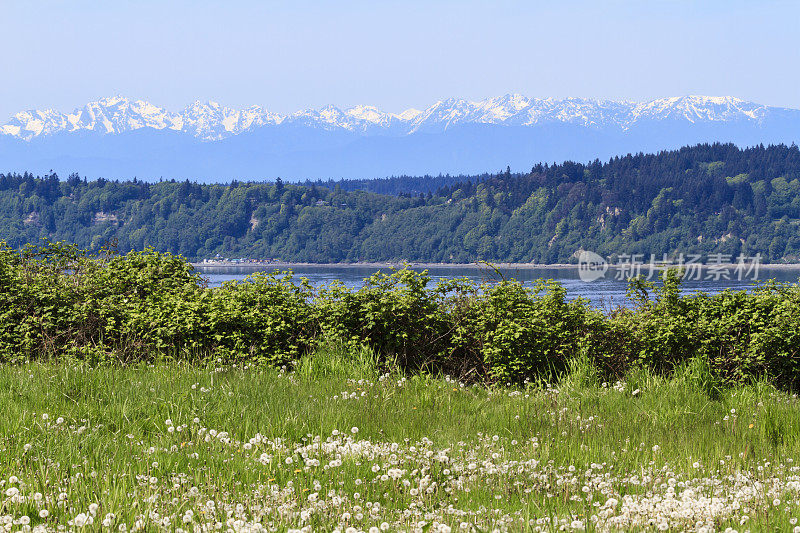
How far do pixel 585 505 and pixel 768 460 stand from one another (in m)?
2.25

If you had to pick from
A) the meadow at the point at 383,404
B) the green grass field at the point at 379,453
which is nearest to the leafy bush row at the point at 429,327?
the meadow at the point at 383,404

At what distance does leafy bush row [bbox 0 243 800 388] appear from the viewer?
9.88m

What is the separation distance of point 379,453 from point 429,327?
4.52 meters

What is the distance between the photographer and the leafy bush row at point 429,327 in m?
9.88

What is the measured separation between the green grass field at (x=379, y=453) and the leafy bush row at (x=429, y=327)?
0.81m

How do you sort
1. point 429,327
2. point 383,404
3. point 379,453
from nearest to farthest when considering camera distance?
point 379,453
point 383,404
point 429,327

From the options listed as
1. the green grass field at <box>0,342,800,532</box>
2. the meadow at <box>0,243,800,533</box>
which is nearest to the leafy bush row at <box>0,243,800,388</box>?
the meadow at <box>0,243,800,533</box>

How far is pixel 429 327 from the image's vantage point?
1030cm

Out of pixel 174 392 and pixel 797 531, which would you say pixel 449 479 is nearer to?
pixel 797 531

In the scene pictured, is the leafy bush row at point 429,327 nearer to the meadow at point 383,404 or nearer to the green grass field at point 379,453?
the meadow at point 383,404

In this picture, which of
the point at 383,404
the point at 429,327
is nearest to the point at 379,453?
the point at 383,404

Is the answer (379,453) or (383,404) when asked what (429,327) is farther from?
Answer: (379,453)

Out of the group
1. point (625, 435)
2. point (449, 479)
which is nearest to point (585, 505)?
point (449, 479)

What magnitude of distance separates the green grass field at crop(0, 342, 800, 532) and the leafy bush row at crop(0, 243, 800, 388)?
31.9 inches
